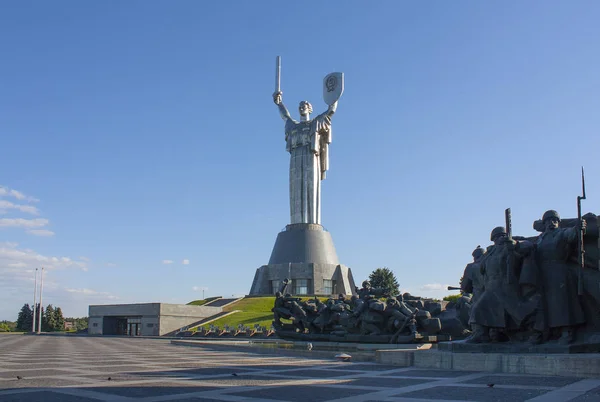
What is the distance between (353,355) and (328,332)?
8.47 metres

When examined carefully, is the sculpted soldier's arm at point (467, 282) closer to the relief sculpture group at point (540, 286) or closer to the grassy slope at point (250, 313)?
the relief sculpture group at point (540, 286)

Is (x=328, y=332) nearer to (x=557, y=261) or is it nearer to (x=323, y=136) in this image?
(x=557, y=261)

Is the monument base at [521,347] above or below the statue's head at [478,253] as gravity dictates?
below

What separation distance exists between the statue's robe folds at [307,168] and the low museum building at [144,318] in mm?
15085

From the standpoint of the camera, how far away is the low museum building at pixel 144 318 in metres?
36.8

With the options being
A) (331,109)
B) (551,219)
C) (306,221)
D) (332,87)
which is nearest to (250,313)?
(306,221)

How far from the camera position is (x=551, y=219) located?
1118 centimetres

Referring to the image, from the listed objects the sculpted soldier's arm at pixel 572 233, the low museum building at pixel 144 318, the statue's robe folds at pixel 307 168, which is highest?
the statue's robe folds at pixel 307 168

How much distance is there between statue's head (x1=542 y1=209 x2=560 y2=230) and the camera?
439 inches

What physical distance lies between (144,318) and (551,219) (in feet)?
102

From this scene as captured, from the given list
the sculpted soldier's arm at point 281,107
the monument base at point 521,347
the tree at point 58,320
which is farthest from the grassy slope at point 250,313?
the tree at point 58,320

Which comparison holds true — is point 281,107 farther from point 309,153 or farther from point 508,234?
point 508,234

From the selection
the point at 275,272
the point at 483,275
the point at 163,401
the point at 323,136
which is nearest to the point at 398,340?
the point at 483,275

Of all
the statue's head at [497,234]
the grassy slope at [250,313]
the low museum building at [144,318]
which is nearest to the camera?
the statue's head at [497,234]
